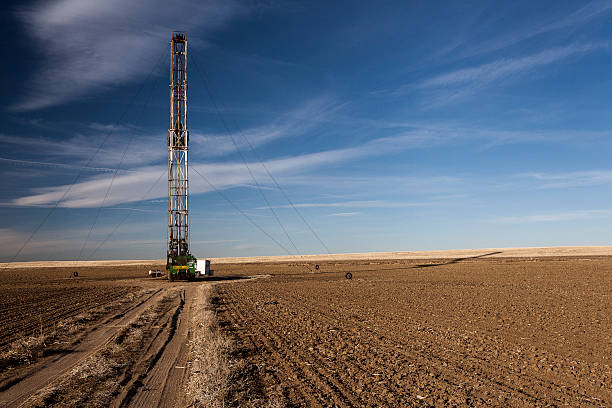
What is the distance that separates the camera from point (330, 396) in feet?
23.0

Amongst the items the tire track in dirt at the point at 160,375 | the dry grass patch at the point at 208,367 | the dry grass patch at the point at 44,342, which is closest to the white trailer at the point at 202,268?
the dry grass patch at the point at 44,342

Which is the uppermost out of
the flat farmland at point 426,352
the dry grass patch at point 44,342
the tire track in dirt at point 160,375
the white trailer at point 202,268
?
the white trailer at point 202,268

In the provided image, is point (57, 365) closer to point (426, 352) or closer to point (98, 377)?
point (98, 377)

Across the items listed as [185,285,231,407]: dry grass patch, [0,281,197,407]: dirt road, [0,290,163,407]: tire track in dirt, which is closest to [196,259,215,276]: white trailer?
[0,290,163,407]: tire track in dirt

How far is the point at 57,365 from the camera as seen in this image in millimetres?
9008

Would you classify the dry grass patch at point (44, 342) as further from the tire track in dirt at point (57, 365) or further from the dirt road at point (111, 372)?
the tire track in dirt at point (57, 365)

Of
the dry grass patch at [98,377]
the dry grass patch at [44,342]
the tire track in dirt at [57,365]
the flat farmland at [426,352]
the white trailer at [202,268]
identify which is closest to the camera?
the dry grass patch at [98,377]

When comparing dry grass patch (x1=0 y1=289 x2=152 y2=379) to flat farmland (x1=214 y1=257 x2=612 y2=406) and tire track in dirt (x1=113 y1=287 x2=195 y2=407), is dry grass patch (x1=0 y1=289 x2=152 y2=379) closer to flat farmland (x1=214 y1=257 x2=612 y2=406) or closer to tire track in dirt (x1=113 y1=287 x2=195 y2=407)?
tire track in dirt (x1=113 y1=287 x2=195 y2=407)

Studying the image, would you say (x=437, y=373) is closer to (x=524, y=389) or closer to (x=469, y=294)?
(x=524, y=389)

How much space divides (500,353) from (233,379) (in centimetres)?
627

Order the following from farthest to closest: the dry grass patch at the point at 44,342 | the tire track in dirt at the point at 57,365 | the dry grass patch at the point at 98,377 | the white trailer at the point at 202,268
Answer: the white trailer at the point at 202,268
the dry grass patch at the point at 44,342
the tire track in dirt at the point at 57,365
the dry grass patch at the point at 98,377

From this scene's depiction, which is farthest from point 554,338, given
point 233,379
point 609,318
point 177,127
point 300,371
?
point 177,127

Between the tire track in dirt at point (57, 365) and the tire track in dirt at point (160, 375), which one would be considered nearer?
the tire track in dirt at point (160, 375)

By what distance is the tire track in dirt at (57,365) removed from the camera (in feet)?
23.1
